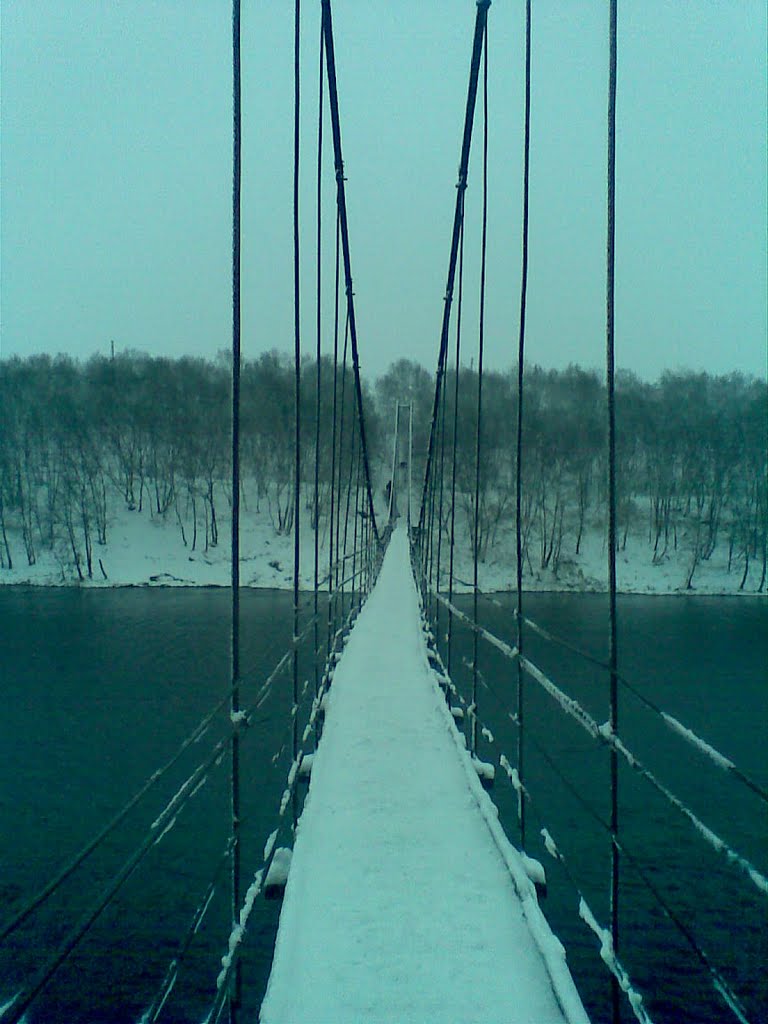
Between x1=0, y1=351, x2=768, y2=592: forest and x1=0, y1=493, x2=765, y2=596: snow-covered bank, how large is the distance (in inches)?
11.3

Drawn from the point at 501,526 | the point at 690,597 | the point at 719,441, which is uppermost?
the point at 719,441

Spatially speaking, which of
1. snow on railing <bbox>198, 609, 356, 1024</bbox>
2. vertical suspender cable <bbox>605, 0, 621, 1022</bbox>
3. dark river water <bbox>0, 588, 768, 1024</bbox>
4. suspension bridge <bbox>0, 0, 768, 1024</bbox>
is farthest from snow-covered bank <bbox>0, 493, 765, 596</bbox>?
vertical suspender cable <bbox>605, 0, 621, 1022</bbox>

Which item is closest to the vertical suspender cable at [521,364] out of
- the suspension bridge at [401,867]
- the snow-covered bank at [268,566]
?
the suspension bridge at [401,867]

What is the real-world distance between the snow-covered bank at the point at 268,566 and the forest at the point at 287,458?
0.29m

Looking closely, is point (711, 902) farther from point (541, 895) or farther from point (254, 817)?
point (541, 895)

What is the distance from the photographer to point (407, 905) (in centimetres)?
→ 179

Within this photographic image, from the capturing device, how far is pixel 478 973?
1501 mm

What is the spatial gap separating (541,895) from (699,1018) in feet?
9.54

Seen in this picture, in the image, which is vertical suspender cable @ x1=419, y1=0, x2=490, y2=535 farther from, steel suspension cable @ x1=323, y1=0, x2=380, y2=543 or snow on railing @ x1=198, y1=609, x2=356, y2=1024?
snow on railing @ x1=198, y1=609, x2=356, y2=1024

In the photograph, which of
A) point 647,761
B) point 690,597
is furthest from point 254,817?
point 690,597

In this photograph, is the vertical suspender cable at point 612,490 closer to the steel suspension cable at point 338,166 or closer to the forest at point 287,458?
the steel suspension cable at point 338,166

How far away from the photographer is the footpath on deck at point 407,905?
4.65 feet

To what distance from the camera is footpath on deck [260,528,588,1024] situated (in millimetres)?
1418

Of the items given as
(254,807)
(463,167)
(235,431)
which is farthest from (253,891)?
(463,167)
